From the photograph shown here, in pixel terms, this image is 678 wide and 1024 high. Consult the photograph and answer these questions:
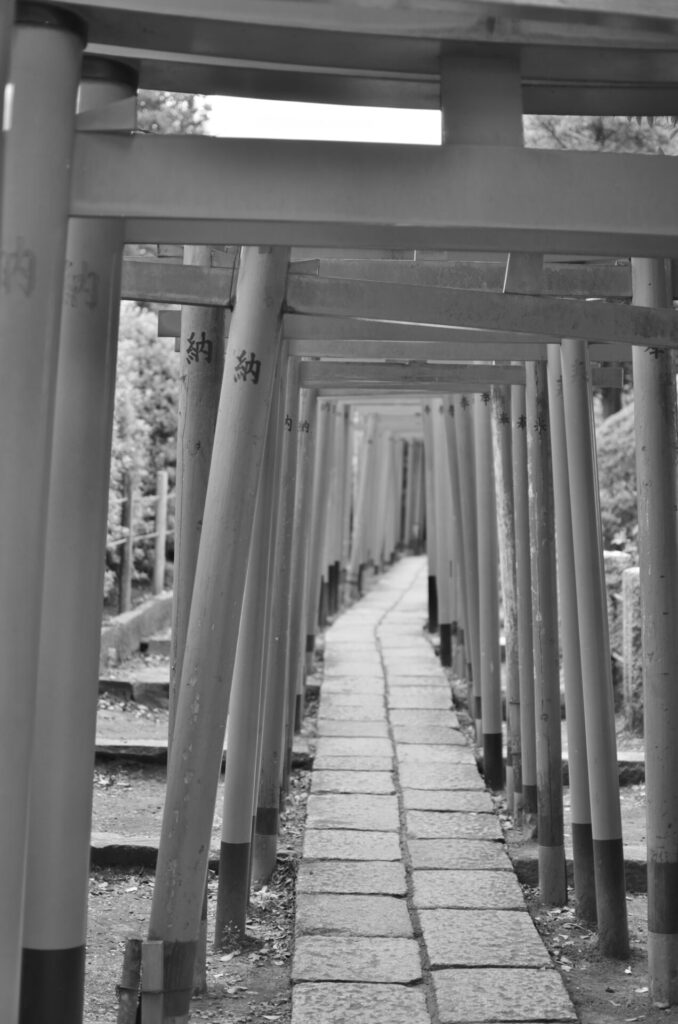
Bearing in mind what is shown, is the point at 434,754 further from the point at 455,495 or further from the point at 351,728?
the point at 455,495

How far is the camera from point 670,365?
172 inches

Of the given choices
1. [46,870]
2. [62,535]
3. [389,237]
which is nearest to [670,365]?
[389,237]

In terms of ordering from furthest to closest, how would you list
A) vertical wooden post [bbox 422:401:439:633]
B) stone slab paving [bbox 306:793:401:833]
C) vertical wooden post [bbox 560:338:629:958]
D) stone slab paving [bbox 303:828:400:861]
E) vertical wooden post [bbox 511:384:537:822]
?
vertical wooden post [bbox 422:401:439:633], stone slab paving [bbox 306:793:401:833], vertical wooden post [bbox 511:384:537:822], stone slab paving [bbox 303:828:400:861], vertical wooden post [bbox 560:338:629:958]

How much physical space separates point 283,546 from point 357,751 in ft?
7.03

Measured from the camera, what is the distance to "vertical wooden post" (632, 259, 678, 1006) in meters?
4.28

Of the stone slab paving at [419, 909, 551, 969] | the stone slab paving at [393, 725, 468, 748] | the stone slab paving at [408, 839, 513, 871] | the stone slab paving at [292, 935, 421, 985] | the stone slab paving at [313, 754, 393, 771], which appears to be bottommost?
the stone slab paving at [292, 935, 421, 985]

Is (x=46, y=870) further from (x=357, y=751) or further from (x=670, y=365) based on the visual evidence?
(x=357, y=751)

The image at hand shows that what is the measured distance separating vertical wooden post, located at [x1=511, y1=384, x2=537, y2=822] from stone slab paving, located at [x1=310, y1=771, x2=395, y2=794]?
A: 0.97 m

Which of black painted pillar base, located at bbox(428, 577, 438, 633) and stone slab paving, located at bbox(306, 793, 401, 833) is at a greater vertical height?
black painted pillar base, located at bbox(428, 577, 438, 633)

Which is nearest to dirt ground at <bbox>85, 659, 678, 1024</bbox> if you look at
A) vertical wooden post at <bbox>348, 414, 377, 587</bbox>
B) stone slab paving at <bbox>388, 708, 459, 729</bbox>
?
stone slab paving at <bbox>388, 708, 459, 729</bbox>

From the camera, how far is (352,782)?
7301mm

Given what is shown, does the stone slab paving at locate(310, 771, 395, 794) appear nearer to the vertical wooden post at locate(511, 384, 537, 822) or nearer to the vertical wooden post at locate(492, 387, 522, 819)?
the vertical wooden post at locate(492, 387, 522, 819)

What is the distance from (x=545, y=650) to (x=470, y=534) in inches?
134

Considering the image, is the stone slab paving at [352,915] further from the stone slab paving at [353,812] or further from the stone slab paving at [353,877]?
the stone slab paving at [353,812]
